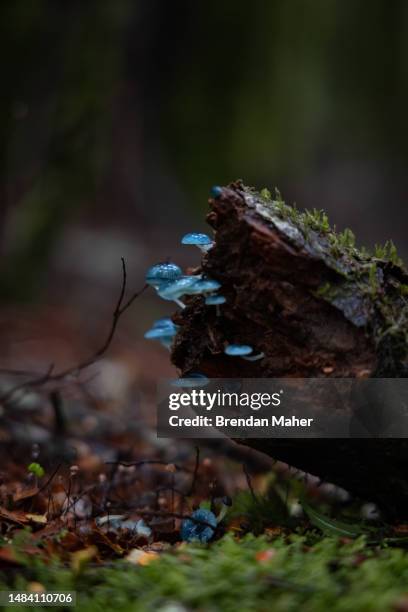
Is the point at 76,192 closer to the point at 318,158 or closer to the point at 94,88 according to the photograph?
the point at 94,88

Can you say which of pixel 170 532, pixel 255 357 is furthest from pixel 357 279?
pixel 170 532

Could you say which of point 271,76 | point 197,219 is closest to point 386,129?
point 271,76

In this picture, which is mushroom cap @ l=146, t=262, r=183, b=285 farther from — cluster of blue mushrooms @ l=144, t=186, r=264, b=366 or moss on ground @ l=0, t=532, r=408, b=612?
moss on ground @ l=0, t=532, r=408, b=612

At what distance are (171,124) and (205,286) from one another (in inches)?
460

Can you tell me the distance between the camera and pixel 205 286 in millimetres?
2363

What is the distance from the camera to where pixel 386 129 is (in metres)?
17.8

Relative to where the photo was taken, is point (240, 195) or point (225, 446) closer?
point (240, 195)

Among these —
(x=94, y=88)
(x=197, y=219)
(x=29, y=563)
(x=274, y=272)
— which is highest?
(x=197, y=219)

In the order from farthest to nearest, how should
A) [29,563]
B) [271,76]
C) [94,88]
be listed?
[271,76], [94,88], [29,563]

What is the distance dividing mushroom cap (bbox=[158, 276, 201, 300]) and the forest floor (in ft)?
2.56

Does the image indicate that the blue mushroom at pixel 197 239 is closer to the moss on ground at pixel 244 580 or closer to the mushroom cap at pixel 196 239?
the mushroom cap at pixel 196 239

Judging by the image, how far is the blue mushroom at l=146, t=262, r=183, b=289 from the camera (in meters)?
2.54

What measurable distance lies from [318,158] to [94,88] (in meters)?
11.8

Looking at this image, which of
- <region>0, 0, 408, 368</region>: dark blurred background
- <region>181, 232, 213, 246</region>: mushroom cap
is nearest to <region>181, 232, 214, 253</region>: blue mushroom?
<region>181, 232, 213, 246</region>: mushroom cap
